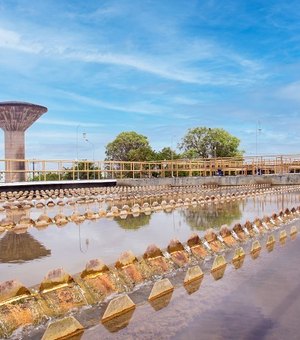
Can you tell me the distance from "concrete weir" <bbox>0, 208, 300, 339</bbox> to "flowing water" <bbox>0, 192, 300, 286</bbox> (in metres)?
0.66

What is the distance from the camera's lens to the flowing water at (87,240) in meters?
4.98

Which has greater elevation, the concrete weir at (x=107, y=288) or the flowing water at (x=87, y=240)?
the concrete weir at (x=107, y=288)

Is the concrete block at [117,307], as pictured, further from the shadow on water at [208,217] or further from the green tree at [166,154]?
the green tree at [166,154]

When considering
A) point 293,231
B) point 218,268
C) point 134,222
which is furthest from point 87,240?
point 293,231

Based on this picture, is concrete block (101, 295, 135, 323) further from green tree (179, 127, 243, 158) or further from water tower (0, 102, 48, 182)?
green tree (179, 127, 243, 158)

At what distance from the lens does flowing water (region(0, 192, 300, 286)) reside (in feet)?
16.3

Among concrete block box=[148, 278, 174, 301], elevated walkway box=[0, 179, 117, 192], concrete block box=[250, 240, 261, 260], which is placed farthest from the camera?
elevated walkway box=[0, 179, 117, 192]

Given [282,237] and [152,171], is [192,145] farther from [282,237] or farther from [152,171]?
[282,237]

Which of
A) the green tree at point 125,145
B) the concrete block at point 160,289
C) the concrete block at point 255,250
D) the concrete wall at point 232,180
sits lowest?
the concrete block at point 255,250

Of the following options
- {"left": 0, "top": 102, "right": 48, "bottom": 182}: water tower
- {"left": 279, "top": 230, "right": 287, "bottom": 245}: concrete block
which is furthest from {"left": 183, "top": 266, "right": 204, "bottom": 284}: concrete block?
{"left": 0, "top": 102, "right": 48, "bottom": 182}: water tower

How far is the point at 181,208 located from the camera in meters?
12.4

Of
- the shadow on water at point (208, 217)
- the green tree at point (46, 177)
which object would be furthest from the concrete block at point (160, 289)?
the green tree at point (46, 177)

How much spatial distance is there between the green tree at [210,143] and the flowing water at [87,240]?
165ft

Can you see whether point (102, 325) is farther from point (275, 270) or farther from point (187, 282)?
point (275, 270)
